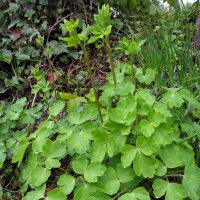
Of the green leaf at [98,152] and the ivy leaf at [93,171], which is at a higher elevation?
the green leaf at [98,152]

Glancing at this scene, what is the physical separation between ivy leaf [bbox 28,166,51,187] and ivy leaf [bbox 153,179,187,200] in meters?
0.50

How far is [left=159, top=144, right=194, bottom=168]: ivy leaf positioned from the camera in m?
1.62

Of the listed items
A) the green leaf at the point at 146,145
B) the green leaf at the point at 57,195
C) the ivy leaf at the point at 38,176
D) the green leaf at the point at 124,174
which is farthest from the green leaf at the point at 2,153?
the green leaf at the point at 146,145

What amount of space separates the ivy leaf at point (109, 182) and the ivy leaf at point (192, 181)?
0.28 metres

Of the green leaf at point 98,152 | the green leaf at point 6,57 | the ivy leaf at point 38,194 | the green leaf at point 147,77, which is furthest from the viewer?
the green leaf at point 6,57

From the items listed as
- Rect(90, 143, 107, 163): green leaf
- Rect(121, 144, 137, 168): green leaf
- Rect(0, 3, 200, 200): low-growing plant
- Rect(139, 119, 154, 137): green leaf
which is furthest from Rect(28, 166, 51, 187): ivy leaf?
Rect(139, 119, 154, 137): green leaf

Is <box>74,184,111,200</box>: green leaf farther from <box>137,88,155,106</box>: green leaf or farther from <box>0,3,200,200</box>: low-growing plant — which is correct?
<box>137,88,155,106</box>: green leaf

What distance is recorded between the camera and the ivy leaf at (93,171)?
1.62 meters

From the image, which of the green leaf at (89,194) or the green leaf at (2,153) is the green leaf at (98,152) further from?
the green leaf at (2,153)

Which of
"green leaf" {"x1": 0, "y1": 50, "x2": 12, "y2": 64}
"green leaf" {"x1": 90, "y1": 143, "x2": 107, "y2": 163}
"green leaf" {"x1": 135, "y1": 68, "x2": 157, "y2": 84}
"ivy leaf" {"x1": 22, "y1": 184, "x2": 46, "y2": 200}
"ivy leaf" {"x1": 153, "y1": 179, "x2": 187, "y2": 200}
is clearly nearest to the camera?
"ivy leaf" {"x1": 153, "y1": 179, "x2": 187, "y2": 200}

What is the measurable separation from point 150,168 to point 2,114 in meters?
1.06

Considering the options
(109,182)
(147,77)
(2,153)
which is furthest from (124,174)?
(2,153)

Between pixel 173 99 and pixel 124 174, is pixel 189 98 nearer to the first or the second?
pixel 173 99

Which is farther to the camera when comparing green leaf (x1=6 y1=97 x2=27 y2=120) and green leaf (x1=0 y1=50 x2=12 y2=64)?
green leaf (x1=0 y1=50 x2=12 y2=64)
